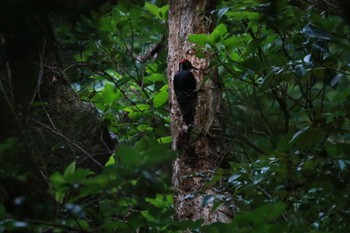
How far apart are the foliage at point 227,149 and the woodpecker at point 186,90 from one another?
16 centimetres

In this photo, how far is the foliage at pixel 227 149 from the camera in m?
1.95

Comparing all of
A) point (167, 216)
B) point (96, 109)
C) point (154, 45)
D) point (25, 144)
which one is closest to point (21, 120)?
point (25, 144)

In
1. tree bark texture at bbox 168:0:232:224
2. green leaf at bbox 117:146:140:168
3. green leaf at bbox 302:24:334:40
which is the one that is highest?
green leaf at bbox 302:24:334:40

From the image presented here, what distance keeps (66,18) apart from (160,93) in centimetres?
168

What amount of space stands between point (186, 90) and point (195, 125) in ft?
0.71

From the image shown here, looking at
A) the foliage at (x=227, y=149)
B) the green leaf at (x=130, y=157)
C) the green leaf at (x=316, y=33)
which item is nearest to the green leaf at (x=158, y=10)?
the foliage at (x=227, y=149)

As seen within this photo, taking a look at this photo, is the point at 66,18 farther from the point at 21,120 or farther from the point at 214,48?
the point at 214,48

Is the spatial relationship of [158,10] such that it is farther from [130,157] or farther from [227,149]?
[130,157]

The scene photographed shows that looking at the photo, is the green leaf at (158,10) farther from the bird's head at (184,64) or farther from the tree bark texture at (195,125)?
the bird's head at (184,64)

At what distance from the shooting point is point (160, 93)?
12.5 feet

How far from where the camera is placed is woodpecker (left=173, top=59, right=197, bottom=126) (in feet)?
11.0

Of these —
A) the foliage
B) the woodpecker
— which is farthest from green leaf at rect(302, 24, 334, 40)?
the woodpecker

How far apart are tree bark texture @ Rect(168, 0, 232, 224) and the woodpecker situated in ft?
0.11

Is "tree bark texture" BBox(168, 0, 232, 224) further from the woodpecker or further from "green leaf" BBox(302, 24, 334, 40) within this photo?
"green leaf" BBox(302, 24, 334, 40)
